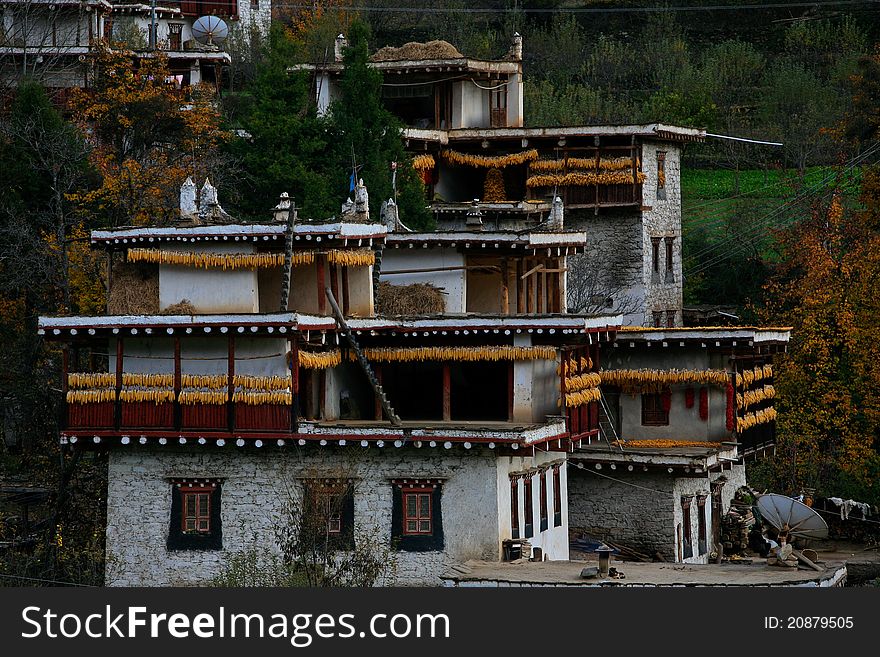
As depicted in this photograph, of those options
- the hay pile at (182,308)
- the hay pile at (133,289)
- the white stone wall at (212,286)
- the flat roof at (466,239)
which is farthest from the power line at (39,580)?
the flat roof at (466,239)

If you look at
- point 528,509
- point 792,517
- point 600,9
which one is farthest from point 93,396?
point 600,9

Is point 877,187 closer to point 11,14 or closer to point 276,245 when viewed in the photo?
point 276,245

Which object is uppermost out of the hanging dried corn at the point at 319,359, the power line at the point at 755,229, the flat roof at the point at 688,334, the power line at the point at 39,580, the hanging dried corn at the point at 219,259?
the power line at the point at 755,229

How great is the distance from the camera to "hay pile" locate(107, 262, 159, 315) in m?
49.1

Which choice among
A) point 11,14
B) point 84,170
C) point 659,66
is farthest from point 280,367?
point 659,66

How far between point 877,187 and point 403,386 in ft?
85.1

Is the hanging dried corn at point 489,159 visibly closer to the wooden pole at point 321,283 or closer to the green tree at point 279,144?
the green tree at point 279,144

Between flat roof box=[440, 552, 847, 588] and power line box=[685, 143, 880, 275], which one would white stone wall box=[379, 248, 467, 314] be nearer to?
flat roof box=[440, 552, 847, 588]

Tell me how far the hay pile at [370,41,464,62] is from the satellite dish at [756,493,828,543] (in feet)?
77.1

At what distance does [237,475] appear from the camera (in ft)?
155

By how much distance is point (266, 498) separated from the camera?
4700cm

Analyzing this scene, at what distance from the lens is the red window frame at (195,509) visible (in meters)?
47.3

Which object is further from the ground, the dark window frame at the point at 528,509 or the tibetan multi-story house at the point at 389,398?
the tibetan multi-story house at the point at 389,398

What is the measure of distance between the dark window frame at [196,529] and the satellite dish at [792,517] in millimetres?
15687
